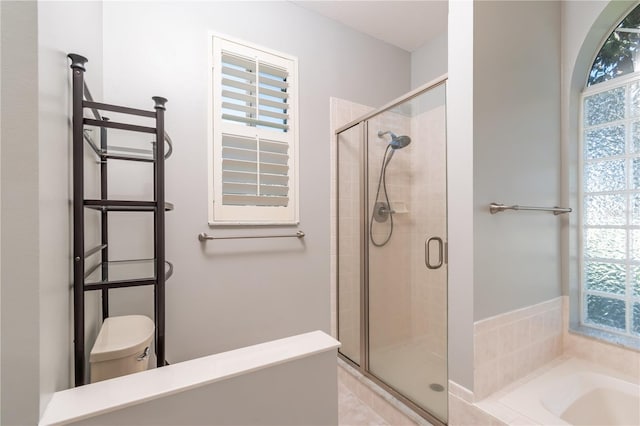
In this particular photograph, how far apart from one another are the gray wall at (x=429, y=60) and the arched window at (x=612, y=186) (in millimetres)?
1015

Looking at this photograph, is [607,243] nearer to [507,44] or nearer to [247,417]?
[507,44]

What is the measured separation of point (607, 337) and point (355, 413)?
57.9 inches

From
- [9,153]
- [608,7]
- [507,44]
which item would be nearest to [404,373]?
[507,44]

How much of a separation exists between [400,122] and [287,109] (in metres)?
0.78

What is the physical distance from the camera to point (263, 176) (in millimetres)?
1898

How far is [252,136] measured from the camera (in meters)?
1.86

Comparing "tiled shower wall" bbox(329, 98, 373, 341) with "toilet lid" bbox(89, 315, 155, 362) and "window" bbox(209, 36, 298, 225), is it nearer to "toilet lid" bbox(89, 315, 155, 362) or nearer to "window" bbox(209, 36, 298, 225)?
"window" bbox(209, 36, 298, 225)

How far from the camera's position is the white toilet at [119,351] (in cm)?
92

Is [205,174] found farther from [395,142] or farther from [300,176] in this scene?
[395,142]

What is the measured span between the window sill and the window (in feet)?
5.96

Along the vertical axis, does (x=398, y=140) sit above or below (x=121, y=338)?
above

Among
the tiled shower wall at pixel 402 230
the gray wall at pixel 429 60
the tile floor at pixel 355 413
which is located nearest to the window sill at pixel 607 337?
the tiled shower wall at pixel 402 230

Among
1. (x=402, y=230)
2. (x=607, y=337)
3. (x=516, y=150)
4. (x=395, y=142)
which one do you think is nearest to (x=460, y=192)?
(x=516, y=150)

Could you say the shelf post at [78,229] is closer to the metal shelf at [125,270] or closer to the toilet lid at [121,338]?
the toilet lid at [121,338]
